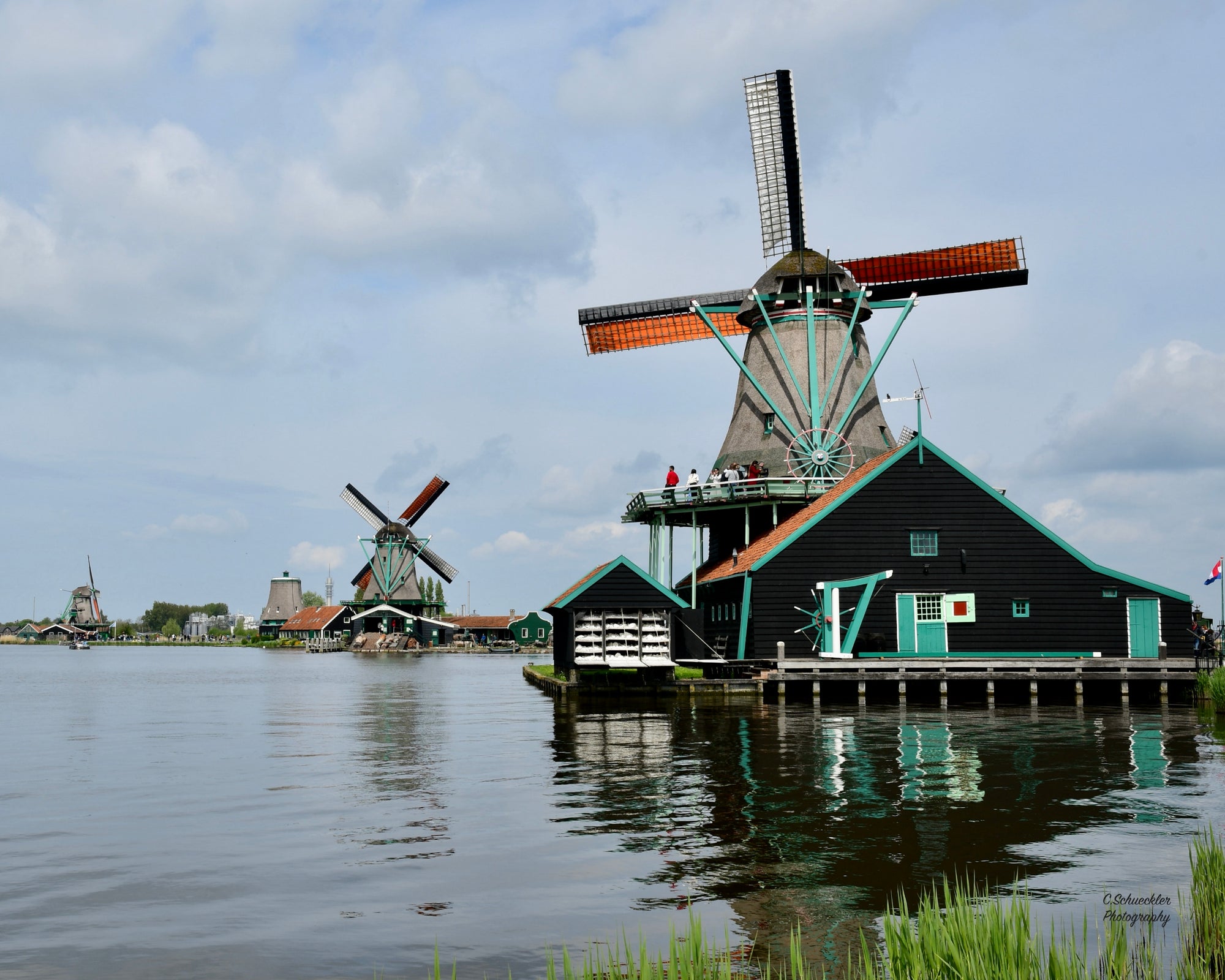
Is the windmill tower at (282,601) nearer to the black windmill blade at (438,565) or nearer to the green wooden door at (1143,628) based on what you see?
the black windmill blade at (438,565)

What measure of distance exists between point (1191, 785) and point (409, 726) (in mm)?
17958

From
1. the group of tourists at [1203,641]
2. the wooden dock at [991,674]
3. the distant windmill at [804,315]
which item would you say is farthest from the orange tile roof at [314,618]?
the wooden dock at [991,674]

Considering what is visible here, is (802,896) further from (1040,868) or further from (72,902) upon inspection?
(72,902)

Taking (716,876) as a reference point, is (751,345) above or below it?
above

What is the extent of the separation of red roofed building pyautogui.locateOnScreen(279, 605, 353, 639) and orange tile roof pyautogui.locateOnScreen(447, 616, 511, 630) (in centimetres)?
1214

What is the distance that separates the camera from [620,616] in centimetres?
3588

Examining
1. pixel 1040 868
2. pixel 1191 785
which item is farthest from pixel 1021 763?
pixel 1040 868

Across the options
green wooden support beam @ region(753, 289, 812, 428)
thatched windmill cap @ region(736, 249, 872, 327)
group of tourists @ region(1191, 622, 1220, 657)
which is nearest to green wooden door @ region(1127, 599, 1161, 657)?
group of tourists @ region(1191, 622, 1220, 657)

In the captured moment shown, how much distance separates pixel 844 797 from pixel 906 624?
20.9 m

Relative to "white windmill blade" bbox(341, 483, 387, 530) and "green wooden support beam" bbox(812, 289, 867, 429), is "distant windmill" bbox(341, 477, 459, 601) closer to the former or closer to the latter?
"white windmill blade" bbox(341, 483, 387, 530)

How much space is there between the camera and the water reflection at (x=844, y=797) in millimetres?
10211

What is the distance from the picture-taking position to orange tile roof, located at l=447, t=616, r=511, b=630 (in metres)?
133

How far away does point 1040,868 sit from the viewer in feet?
34.9

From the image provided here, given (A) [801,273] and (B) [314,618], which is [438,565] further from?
(A) [801,273]
